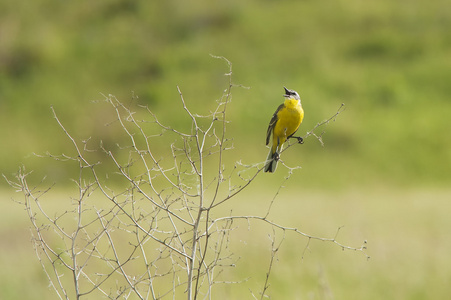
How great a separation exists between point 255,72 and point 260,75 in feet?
1.26

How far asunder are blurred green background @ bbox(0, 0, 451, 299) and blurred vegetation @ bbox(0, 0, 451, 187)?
64 mm

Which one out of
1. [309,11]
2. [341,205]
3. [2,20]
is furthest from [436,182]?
[2,20]

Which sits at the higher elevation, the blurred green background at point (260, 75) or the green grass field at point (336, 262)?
the blurred green background at point (260, 75)

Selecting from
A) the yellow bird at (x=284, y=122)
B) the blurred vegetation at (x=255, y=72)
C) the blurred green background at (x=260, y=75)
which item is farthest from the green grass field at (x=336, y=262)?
the blurred vegetation at (x=255, y=72)

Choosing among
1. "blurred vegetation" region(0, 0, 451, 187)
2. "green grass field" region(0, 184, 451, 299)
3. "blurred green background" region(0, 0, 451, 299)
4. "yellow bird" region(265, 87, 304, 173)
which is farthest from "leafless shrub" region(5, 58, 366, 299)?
"blurred vegetation" region(0, 0, 451, 187)

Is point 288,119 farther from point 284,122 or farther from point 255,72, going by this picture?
point 255,72

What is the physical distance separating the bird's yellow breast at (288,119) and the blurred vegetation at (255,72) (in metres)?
23.2

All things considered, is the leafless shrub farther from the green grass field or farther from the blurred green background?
the blurred green background

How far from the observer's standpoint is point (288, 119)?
18.6 ft

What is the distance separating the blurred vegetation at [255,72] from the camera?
99.7 feet

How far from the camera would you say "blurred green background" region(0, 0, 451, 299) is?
3005 cm

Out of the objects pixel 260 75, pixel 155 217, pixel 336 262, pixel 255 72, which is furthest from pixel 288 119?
pixel 255 72

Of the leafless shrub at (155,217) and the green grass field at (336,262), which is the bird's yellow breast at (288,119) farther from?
the green grass field at (336,262)

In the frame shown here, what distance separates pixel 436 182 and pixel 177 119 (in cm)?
1139
